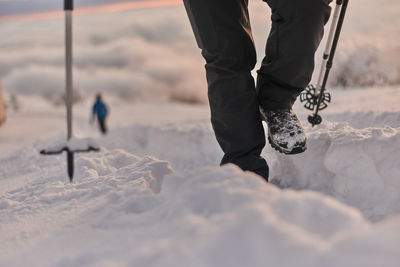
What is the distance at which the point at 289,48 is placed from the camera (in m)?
1.98

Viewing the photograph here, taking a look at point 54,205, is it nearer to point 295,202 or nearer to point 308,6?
point 295,202

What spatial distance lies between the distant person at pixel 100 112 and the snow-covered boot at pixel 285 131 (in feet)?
29.9

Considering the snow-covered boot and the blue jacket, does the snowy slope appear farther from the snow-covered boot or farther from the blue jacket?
the blue jacket

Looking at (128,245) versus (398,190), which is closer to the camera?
(128,245)

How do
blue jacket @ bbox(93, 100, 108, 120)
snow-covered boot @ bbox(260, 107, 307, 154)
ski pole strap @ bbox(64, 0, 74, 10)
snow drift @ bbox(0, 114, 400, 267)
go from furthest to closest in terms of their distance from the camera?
1. blue jacket @ bbox(93, 100, 108, 120)
2. ski pole strap @ bbox(64, 0, 74, 10)
3. snow-covered boot @ bbox(260, 107, 307, 154)
4. snow drift @ bbox(0, 114, 400, 267)

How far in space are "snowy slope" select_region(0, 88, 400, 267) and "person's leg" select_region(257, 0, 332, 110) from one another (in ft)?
1.35

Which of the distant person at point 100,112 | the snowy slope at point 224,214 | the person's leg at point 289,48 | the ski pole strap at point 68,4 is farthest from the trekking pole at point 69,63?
the distant person at point 100,112

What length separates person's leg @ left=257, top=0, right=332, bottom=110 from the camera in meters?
1.90

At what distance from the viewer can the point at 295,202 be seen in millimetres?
1002

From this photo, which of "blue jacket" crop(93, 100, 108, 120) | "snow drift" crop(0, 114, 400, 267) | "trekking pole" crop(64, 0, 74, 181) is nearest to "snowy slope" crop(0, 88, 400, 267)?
"snow drift" crop(0, 114, 400, 267)

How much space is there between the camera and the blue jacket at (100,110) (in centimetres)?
1070

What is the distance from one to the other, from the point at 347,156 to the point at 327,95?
2.92ft

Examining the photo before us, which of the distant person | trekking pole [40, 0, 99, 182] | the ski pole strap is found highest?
the ski pole strap

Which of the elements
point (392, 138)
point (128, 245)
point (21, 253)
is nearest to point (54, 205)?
point (21, 253)
